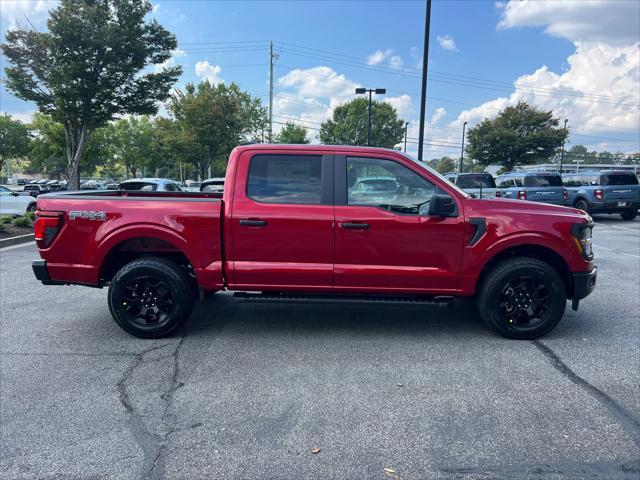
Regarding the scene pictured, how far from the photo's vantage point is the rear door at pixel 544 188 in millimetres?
16484

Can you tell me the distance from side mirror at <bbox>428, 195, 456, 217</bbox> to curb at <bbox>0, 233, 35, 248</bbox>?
404 inches

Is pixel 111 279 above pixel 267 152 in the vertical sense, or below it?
below

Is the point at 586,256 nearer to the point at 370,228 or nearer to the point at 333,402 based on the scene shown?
the point at 370,228

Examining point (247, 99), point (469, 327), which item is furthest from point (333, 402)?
point (247, 99)

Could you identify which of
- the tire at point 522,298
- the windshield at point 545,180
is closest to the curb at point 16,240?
the tire at point 522,298

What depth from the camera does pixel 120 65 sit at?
15.1 metres

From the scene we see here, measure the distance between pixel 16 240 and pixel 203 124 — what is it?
21535 mm

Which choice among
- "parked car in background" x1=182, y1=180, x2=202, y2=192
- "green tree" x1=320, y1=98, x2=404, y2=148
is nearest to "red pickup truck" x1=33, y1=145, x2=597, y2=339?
"parked car in background" x1=182, y1=180, x2=202, y2=192

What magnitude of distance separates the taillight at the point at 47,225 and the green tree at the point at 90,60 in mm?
12049

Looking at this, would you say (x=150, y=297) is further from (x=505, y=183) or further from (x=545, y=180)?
(x=505, y=183)

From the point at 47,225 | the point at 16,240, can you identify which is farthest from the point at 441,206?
the point at 16,240

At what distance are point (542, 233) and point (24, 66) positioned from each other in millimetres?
17346

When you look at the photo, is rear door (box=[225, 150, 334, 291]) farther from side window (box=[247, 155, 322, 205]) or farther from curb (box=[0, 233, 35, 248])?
curb (box=[0, 233, 35, 248])

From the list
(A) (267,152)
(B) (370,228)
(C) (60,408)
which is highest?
(A) (267,152)
